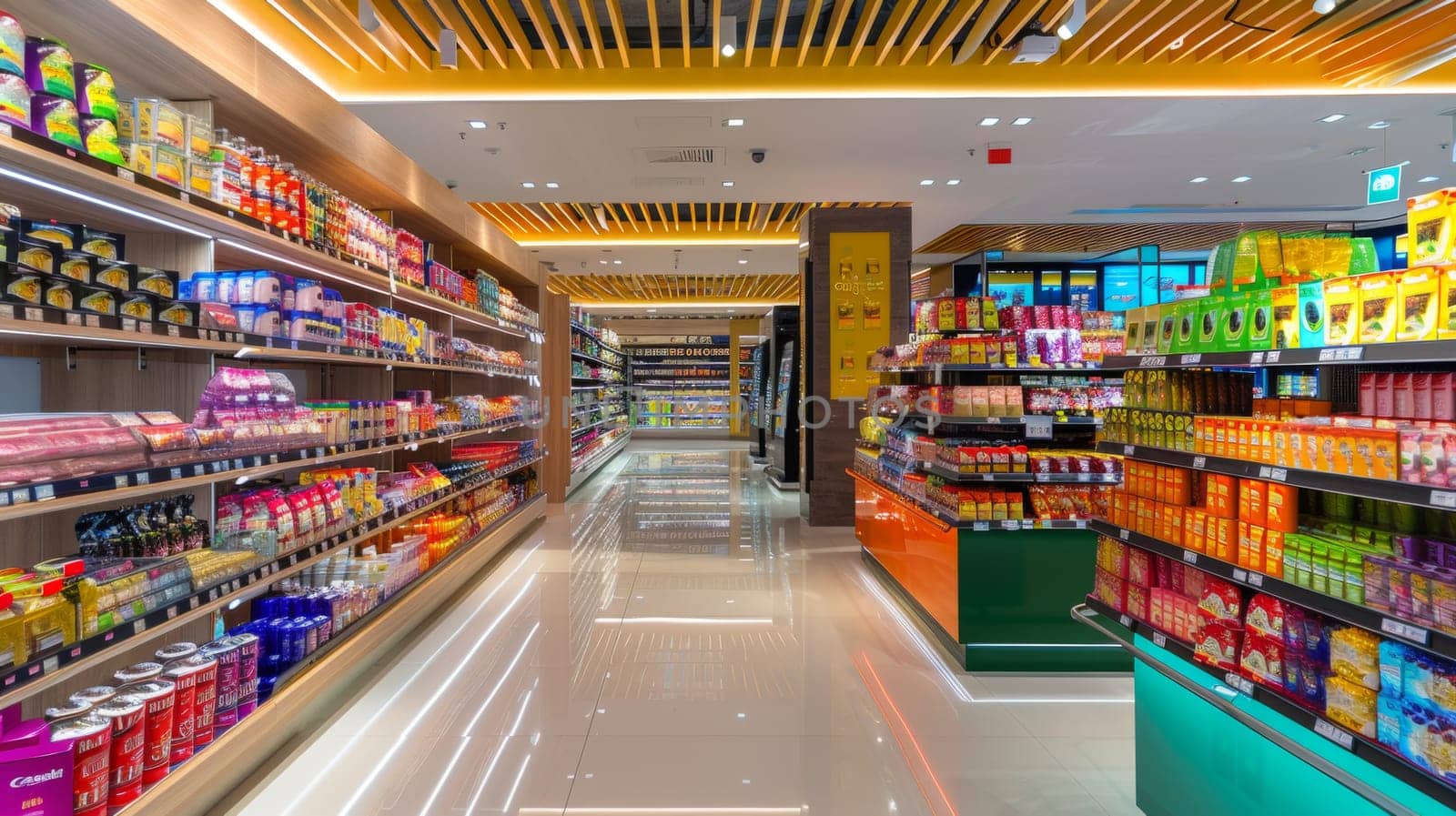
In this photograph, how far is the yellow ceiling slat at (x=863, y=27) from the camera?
487 centimetres

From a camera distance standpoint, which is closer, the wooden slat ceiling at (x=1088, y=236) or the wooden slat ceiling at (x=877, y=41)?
the wooden slat ceiling at (x=877, y=41)

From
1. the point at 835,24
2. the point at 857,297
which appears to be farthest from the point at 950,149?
the point at 835,24

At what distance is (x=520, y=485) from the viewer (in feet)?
24.7

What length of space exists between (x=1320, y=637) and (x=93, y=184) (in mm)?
3547

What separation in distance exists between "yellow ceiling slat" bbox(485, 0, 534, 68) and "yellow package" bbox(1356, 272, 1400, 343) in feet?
16.1

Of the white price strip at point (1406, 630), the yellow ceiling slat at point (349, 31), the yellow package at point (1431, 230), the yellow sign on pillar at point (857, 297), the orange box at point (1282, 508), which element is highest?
the yellow ceiling slat at point (349, 31)

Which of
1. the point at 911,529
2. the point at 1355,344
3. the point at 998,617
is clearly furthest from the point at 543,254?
the point at 1355,344

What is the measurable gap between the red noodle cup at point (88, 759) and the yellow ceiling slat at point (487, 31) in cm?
439

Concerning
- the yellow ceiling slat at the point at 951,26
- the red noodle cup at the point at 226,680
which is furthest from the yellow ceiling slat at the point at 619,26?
the red noodle cup at the point at 226,680

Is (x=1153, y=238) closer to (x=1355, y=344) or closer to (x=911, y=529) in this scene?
(x=911, y=529)

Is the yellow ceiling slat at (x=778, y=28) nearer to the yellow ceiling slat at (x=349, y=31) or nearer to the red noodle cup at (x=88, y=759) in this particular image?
the yellow ceiling slat at (x=349, y=31)

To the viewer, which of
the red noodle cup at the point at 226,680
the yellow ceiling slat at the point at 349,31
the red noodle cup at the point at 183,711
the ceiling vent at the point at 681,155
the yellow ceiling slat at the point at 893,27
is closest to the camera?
the red noodle cup at the point at 183,711

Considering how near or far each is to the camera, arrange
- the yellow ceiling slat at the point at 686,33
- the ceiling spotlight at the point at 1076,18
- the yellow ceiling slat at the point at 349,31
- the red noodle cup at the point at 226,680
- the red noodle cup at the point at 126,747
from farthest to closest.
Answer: the yellow ceiling slat at the point at 686,33
the yellow ceiling slat at the point at 349,31
the ceiling spotlight at the point at 1076,18
the red noodle cup at the point at 226,680
the red noodle cup at the point at 126,747

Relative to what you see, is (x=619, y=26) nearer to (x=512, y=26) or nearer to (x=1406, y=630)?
(x=512, y=26)
